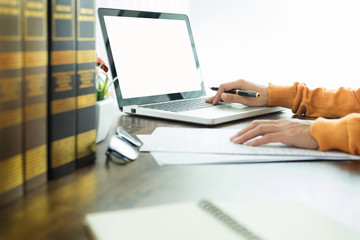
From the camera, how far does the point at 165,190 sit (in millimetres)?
653

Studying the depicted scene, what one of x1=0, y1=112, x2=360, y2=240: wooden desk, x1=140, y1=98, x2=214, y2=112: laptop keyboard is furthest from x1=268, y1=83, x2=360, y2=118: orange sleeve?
x1=0, y1=112, x2=360, y2=240: wooden desk

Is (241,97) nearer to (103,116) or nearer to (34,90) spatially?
(103,116)

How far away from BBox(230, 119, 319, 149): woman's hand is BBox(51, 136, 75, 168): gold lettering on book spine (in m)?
0.38

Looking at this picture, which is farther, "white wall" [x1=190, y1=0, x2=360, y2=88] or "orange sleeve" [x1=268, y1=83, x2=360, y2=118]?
→ "white wall" [x1=190, y1=0, x2=360, y2=88]

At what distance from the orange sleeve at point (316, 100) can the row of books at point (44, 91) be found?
81cm

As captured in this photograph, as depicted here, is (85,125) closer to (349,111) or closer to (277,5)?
(349,111)

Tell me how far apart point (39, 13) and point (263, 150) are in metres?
0.52

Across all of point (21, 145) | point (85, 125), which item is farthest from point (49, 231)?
point (85, 125)

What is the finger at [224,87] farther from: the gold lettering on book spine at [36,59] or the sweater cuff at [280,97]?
the gold lettering on book spine at [36,59]

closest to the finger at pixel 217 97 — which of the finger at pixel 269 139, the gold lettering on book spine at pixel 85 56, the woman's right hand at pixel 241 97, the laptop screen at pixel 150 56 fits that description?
the woman's right hand at pixel 241 97

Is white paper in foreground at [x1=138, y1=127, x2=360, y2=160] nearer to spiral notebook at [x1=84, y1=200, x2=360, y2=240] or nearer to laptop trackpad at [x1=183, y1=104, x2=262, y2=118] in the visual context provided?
laptop trackpad at [x1=183, y1=104, x2=262, y2=118]

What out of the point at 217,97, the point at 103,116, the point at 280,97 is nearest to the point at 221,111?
the point at 217,97

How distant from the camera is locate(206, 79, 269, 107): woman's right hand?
1.39 meters

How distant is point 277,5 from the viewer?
2615 mm
